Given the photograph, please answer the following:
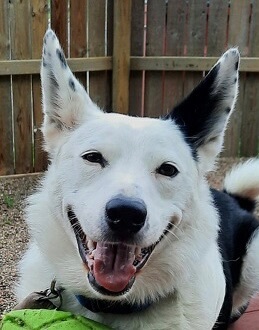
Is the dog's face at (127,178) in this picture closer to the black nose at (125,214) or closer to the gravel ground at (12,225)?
the black nose at (125,214)

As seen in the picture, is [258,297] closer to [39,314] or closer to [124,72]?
[39,314]

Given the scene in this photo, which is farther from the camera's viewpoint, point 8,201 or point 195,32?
point 195,32

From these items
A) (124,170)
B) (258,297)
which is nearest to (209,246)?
(124,170)

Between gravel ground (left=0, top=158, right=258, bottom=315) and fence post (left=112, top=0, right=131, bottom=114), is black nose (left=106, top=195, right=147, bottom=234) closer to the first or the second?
gravel ground (left=0, top=158, right=258, bottom=315)

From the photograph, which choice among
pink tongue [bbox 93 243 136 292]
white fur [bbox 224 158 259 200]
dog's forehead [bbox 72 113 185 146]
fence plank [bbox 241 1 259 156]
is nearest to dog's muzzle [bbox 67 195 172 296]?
pink tongue [bbox 93 243 136 292]

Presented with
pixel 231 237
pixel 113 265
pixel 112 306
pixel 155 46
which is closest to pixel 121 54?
pixel 155 46

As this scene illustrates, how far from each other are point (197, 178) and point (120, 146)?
1.22 feet

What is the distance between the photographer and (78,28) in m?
5.52

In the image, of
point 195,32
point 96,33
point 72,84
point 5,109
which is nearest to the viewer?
point 72,84

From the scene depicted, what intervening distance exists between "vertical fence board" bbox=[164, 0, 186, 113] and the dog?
3.71m

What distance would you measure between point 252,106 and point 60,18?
2.23m

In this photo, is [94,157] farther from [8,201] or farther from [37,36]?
[37,36]

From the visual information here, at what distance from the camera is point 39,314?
1982mm

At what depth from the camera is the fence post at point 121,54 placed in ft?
18.4
